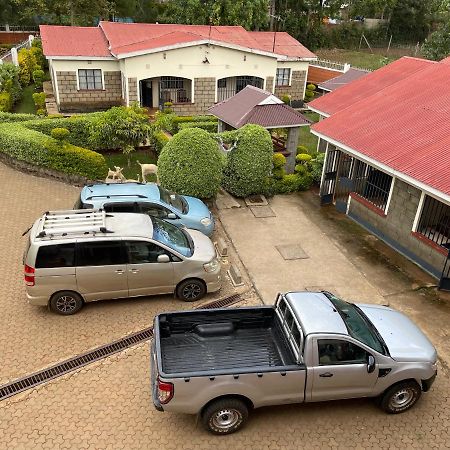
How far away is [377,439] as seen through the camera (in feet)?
24.1

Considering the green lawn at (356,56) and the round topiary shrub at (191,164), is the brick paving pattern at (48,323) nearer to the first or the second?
the round topiary shrub at (191,164)

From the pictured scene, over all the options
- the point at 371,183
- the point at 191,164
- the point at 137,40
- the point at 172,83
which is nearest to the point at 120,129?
the point at 191,164

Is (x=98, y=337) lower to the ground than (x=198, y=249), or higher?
lower

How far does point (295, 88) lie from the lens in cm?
A: 3164

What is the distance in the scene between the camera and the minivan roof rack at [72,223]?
9.53 m

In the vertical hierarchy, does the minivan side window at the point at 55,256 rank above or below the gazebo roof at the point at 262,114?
below

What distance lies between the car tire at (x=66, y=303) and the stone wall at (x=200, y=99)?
19.8 metres

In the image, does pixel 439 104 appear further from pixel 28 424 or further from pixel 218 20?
pixel 218 20

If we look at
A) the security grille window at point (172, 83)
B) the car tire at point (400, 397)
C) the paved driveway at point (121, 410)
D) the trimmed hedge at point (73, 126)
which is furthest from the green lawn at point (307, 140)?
the car tire at point (400, 397)

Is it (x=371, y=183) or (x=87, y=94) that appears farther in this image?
(x=87, y=94)

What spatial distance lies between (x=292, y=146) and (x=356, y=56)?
36323 millimetres

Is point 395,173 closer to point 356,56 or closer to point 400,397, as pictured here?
point 400,397

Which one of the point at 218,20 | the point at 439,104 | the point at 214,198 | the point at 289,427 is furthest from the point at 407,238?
the point at 218,20

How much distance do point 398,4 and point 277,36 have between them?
98.1 feet
